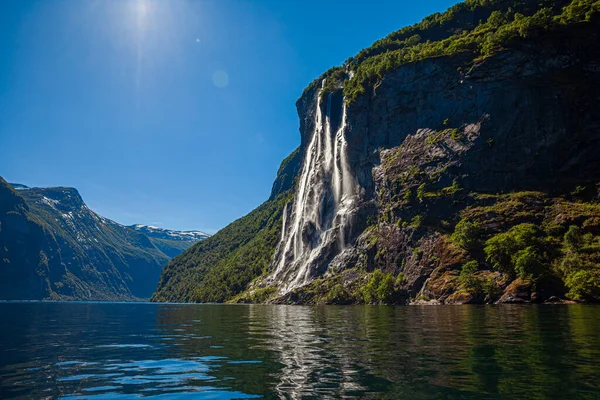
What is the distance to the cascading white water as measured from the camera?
123 m

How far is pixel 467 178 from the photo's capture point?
3789 inches

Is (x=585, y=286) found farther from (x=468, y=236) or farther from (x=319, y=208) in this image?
(x=319, y=208)

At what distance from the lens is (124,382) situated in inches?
486

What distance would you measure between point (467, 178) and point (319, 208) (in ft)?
174

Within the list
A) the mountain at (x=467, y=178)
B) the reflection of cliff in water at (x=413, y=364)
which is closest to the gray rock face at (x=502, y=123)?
the mountain at (x=467, y=178)

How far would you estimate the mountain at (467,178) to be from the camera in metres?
72.7

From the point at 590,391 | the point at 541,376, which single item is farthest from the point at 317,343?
the point at 590,391

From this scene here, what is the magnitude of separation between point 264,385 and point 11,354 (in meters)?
13.7

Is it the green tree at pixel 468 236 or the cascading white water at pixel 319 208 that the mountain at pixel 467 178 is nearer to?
the green tree at pixel 468 236

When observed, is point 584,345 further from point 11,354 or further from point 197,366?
point 11,354

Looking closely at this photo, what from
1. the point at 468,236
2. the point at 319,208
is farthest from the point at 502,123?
the point at 319,208

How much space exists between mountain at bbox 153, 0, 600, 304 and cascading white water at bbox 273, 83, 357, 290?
0.71m

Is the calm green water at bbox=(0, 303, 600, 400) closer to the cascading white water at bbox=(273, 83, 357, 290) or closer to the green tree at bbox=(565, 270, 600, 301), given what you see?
the green tree at bbox=(565, 270, 600, 301)

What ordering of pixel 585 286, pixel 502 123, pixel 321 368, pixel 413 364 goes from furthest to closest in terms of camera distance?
pixel 502 123, pixel 585 286, pixel 413 364, pixel 321 368
